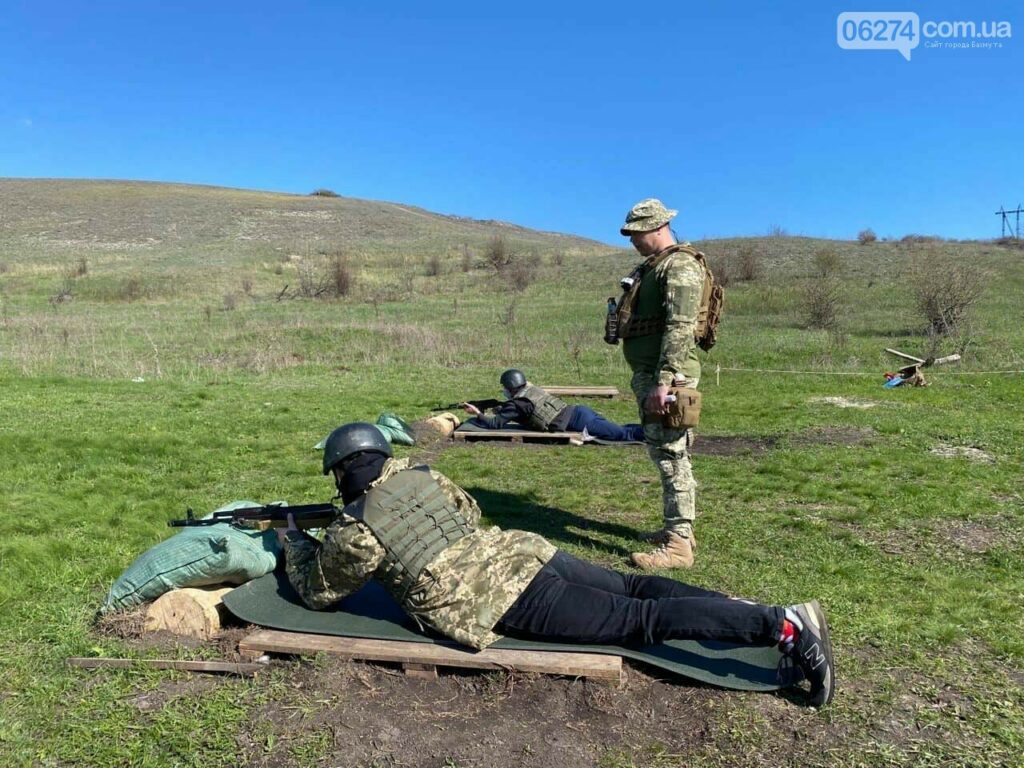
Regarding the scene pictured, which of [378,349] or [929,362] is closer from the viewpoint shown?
[929,362]

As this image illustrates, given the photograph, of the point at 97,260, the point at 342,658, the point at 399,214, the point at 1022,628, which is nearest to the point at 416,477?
the point at 342,658

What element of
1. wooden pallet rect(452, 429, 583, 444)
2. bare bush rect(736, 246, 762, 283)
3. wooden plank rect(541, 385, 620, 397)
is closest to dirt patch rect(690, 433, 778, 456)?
wooden pallet rect(452, 429, 583, 444)

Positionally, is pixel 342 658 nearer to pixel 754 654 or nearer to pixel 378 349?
pixel 754 654

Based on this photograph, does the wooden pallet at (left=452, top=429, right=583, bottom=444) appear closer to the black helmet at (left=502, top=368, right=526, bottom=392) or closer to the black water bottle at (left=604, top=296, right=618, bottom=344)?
the black helmet at (left=502, top=368, right=526, bottom=392)

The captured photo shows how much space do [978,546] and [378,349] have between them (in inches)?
688

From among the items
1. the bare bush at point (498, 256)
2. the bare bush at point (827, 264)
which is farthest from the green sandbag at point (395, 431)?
the bare bush at point (498, 256)

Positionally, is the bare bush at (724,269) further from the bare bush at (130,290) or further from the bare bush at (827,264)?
the bare bush at (130,290)

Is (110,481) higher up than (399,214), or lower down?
lower down

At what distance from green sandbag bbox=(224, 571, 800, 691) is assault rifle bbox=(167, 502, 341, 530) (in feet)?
1.24

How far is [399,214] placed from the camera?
3029 inches

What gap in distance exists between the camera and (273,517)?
4676mm

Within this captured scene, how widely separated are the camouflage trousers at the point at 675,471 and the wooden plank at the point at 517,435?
4.60 metres

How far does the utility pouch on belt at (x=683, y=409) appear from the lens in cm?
514

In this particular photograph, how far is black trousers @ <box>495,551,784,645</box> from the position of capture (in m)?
3.38
